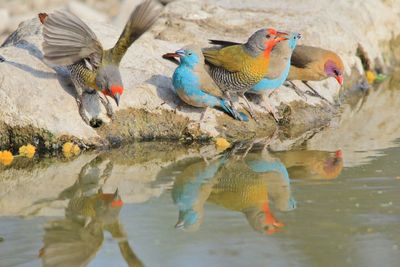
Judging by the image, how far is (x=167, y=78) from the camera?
957cm

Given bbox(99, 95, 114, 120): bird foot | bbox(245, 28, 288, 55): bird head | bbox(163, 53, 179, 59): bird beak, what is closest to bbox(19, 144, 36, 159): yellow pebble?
bbox(99, 95, 114, 120): bird foot

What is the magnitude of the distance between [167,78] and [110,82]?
132cm

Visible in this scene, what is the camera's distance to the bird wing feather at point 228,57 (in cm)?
916

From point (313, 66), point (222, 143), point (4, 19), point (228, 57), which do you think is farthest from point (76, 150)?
point (4, 19)

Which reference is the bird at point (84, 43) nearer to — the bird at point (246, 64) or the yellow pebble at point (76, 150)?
the yellow pebble at point (76, 150)

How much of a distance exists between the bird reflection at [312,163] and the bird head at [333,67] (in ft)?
7.20

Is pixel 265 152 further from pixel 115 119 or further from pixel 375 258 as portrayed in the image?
pixel 375 258

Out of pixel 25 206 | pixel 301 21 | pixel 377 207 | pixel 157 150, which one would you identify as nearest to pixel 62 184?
pixel 25 206

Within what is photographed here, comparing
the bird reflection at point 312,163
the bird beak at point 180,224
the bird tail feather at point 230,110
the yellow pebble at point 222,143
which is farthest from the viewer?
the bird tail feather at point 230,110

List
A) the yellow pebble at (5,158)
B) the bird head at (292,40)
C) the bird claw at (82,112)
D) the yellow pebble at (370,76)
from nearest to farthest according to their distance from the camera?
the yellow pebble at (5,158) → the bird claw at (82,112) → the bird head at (292,40) → the yellow pebble at (370,76)

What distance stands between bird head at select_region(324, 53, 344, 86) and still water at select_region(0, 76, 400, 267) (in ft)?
4.72

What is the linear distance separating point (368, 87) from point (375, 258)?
721 cm

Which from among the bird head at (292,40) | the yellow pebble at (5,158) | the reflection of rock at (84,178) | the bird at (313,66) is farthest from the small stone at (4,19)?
the yellow pebble at (5,158)

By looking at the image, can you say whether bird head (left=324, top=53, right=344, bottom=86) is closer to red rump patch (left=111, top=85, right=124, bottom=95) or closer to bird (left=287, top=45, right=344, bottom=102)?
bird (left=287, top=45, right=344, bottom=102)
